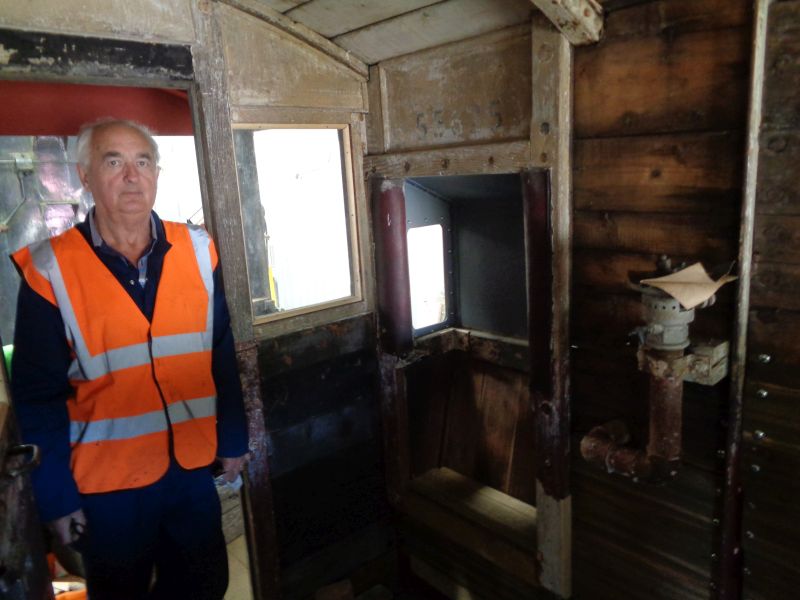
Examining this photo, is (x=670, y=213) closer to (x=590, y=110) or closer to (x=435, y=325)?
(x=590, y=110)

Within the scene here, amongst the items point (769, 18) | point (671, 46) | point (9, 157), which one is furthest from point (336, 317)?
point (9, 157)

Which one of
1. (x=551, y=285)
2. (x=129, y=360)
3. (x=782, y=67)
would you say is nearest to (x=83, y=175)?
(x=129, y=360)

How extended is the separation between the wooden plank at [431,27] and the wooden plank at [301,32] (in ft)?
0.12

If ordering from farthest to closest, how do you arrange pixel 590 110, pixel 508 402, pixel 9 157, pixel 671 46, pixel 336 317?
1. pixel 9 157
2. pixel 508 402
3. pixel 336 317
4. pixel 590 110
5. pixel 671 46

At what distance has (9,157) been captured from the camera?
566cm

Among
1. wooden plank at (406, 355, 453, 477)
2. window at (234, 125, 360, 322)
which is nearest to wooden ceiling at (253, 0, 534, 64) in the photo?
window at (234, 125, 360, 322)

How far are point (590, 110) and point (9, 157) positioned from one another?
601 cm

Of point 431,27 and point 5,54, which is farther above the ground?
point 431,27

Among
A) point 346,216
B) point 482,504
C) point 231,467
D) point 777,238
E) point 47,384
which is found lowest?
point 482,504

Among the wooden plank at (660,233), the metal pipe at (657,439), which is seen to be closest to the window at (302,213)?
the wooden plank at (660,233)

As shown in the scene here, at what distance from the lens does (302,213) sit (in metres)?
3.28

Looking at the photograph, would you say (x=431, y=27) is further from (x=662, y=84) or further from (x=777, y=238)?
(x=777, y=238)

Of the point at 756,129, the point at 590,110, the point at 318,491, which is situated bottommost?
the point at 318,491

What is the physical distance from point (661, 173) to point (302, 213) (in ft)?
6.76
